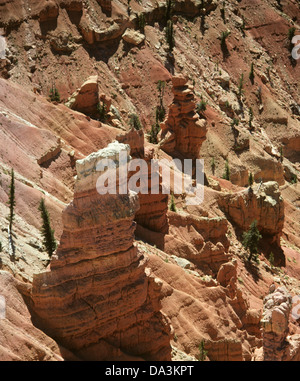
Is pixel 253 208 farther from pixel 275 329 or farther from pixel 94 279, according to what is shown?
pixel 94 279

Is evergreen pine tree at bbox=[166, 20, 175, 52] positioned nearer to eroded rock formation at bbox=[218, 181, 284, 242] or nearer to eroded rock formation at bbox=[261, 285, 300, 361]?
eroded rock formation at bbox=[218, 181, 284, 242]

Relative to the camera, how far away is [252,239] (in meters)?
54.2

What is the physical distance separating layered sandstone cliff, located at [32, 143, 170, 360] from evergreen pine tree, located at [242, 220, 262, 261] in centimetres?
2341

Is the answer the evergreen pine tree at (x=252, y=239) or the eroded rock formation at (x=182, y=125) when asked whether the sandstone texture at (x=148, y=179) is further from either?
the evergreen pine tree at (x=252, y=239)

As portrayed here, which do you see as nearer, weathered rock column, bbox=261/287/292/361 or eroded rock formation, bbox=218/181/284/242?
weathered rock column, bbox=261/287/292/361

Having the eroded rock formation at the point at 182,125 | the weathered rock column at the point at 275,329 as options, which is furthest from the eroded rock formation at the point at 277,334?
the eroded rock formation at the point at 182,125

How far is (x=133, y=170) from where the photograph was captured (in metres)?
45.9

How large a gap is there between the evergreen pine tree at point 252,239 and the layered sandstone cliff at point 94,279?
2341 centimetres

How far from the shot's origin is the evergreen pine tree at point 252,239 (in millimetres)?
54062

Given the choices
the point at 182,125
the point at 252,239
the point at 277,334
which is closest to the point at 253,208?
the point at 252,239

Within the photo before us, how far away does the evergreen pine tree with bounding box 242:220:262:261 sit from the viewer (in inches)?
2128

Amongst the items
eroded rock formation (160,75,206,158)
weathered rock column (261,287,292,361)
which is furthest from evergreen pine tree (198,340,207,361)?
eroded rock formation (160,75,206,158)

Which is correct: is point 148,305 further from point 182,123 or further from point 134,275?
point 182,123

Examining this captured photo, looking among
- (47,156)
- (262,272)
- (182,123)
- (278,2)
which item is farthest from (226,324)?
(278,2)
